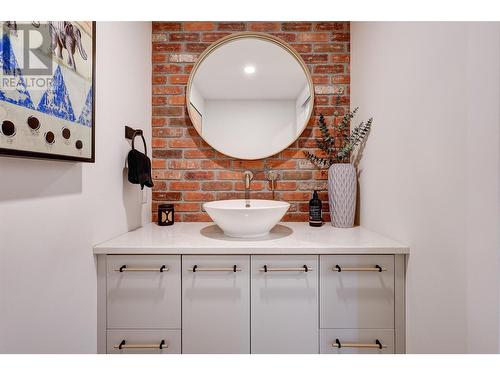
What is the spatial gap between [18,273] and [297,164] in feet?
4.88

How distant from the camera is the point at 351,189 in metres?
1.54

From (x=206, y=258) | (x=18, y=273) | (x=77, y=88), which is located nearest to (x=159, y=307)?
(x=206, y=258)

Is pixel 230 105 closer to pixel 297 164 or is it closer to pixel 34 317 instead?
pixel 297 164

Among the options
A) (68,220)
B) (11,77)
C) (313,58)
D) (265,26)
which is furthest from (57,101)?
(313,58)

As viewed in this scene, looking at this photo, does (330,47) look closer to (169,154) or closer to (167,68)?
(167,68)

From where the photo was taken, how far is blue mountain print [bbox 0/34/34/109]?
0.69 metres

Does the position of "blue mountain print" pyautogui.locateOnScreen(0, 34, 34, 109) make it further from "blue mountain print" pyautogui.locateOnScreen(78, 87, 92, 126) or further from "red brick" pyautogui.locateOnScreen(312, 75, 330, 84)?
"red brick" pyautogui.locateOnScreen(312, 75, 330, 84)

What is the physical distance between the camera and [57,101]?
2.81ft

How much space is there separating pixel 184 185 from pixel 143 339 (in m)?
0.94

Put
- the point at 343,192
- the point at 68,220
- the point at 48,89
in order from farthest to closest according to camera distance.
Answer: the point at 343,192 → the point at 68,220 → the point at 48,89

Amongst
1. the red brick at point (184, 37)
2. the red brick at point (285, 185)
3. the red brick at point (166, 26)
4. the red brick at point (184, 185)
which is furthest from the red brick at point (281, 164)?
the red brick at point (166, 26)

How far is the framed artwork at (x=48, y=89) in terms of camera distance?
702 millimetres

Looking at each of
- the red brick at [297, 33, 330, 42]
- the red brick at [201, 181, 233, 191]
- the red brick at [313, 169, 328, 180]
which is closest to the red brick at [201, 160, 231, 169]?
the red brick at [201, 181, 233, 191]

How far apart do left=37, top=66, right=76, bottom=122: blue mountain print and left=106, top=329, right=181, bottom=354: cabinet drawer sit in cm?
94
